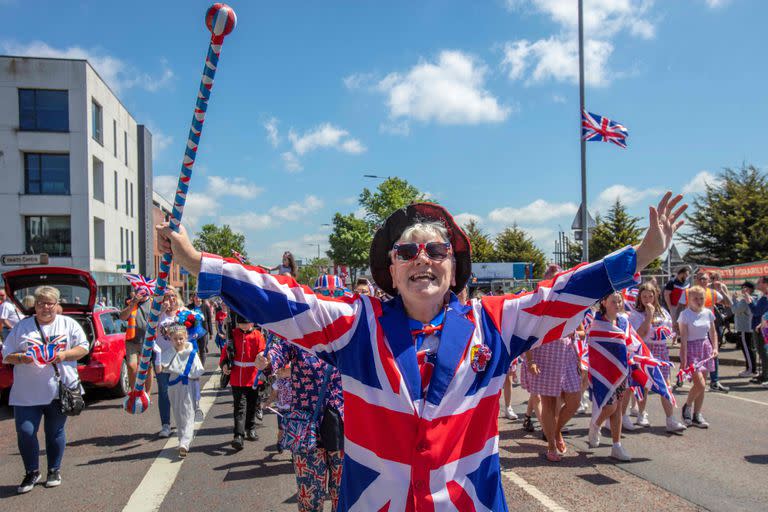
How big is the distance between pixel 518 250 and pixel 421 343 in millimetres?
59468

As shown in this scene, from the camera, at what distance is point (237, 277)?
2.22 metres

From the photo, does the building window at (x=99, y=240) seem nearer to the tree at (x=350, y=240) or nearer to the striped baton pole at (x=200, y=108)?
the tree at (x=350, y=240)

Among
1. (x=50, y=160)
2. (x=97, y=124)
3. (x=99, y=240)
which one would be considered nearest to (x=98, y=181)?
(x=97, y=124)

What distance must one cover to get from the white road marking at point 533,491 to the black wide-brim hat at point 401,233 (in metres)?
3.11

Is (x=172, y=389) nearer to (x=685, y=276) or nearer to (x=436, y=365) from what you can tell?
(x=436, y=365)

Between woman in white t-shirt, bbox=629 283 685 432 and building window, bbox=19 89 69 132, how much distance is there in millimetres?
30567

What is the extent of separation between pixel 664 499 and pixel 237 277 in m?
4.53

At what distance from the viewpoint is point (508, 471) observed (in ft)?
19.7

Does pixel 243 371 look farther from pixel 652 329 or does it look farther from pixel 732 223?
pixel 732 223

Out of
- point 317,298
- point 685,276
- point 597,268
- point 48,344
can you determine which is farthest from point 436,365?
point 685,276

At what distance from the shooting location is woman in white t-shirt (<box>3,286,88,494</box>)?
5793 mm

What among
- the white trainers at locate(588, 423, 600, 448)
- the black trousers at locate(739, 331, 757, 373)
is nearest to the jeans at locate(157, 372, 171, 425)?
the white trainers at locate(588, 423, 600, 448)

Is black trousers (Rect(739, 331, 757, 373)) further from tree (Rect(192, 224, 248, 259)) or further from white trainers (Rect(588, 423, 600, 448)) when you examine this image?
tree (Rect(192, 224, 248, 259))

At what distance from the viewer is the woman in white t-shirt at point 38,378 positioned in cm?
579
